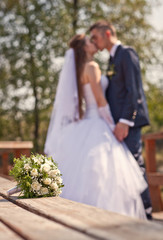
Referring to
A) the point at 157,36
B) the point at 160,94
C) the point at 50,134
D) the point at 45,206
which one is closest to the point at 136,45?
the point at 157,36

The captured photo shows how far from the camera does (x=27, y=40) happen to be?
1631 centimetres

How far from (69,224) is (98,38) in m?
4.04

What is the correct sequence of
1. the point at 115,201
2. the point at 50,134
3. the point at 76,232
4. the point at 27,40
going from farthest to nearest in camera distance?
the point at 27,40, the point at 50,134, the point at 115,201, the point at 76,232

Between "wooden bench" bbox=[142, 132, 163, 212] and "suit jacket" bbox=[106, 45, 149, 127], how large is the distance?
1310 millimetres

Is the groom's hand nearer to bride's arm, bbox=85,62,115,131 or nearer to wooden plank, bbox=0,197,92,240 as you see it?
bride's arm, bbox=85,62,115,131

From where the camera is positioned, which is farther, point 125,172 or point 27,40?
point 27,40

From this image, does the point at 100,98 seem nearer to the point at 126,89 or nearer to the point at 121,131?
the point at 126,89

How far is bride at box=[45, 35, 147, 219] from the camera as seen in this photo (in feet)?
14.4

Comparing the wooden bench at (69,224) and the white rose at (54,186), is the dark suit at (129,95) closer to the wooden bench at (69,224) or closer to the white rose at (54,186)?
the white rose at (54,186)

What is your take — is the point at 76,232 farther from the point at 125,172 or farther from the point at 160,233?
the point at 125,172

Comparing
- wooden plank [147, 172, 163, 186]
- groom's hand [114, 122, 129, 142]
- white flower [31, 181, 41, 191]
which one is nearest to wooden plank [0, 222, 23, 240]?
white flower [31, 181, 41, 191]

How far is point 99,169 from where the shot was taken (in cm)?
447

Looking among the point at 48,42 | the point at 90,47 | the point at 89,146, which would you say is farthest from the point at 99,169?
the point at 48,42

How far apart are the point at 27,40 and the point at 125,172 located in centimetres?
1258
